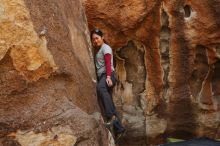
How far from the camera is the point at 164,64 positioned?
689 centimetres

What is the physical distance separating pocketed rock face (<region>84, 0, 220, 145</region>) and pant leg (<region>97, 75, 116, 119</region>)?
110 cm

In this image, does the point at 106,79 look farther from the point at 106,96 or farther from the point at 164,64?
the point at 164,64

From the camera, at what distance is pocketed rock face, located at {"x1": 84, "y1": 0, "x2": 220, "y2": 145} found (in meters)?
6.50

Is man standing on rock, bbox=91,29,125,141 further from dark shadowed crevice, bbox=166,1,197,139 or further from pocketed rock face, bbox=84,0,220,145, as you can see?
dark shadowed crevice, bbox=166,1,197,139

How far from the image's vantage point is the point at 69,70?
4785 mm

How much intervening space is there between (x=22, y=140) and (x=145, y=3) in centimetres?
298

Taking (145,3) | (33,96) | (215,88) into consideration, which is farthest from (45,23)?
(215,88)

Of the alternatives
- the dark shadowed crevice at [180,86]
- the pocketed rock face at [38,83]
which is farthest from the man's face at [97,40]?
the dark shadowed crevice at [180,86]

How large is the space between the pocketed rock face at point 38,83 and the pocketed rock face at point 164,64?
6.03 ft

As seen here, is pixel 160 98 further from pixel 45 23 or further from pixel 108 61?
pixel 45 23

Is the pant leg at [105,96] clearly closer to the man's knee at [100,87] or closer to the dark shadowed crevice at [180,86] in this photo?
the man's knee at [100,87]

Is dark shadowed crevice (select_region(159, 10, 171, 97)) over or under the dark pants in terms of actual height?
over

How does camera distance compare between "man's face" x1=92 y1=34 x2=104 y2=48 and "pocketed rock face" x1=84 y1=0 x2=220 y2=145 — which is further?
"pocketed rock face" x1=84 y1=0 x2=220 y2=145

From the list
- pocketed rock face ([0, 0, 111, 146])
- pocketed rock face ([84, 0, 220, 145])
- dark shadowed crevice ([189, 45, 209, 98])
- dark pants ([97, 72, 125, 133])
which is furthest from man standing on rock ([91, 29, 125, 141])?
dark shadowed crevice ([189, 45, 209, 98])
